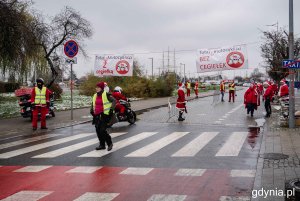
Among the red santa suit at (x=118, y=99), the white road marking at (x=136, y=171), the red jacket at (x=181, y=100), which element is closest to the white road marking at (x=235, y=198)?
the white road marking at (x=136, y=171)

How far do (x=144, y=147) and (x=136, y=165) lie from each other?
2.31 metres

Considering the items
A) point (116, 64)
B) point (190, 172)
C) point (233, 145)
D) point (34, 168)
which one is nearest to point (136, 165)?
point (190, 172)

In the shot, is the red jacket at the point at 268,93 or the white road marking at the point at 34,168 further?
the red jacket at the point at 268,93

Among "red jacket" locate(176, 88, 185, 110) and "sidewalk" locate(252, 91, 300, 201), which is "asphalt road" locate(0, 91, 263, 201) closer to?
"sidewalk" locate(252, 91, 300, 201)

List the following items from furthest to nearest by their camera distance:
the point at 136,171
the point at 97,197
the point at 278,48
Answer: the point at 278,48, the point at 136,171, the point at 97,197

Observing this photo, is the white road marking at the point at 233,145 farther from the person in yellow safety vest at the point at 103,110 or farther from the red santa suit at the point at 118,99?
the red santa suit at the point at 118,99

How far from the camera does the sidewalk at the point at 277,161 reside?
263 inches

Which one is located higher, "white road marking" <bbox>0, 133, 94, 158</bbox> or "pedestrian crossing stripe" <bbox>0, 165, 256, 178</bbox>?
"white road marking" <bbox>0, 133, 94, 158</bbox>

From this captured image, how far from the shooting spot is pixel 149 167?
8.52m

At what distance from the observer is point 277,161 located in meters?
8.65

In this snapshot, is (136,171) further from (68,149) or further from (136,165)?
(68,149)

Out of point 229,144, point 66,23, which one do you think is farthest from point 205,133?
point 66,23

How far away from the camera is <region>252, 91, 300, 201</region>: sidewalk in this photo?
668cm

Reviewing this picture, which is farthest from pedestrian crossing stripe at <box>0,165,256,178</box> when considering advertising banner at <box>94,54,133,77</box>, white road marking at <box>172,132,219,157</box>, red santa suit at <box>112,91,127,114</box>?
advertising banner at <box>94,54,133,77</box>
